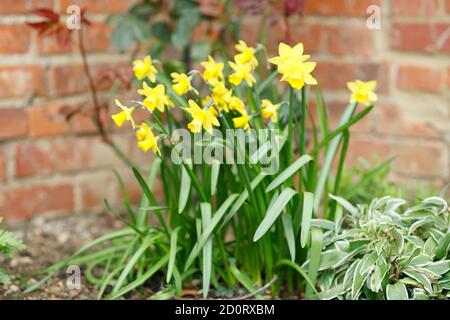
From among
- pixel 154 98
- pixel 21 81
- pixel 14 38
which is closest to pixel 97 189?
pixel 21 81

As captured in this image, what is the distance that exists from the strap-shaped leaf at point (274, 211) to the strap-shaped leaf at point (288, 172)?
25 mm

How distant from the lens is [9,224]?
2.10 meters

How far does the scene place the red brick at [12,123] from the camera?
2.05m

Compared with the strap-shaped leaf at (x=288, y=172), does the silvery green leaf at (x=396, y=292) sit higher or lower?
lower

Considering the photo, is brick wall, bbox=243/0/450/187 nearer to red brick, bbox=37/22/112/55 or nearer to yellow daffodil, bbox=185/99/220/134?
red brick, bbox=37/22/112/55

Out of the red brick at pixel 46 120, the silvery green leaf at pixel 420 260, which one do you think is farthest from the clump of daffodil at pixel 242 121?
the red brick at pixel 46 120

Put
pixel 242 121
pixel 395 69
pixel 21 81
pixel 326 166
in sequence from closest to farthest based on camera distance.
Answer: pixel 242 121 < pixel 326 166 < pixel 21 81 < pixel 395 69

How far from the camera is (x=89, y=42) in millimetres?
2137

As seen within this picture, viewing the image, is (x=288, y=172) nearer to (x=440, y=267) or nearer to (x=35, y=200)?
(x=440, y=267)

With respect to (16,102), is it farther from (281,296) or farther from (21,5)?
(281,296)

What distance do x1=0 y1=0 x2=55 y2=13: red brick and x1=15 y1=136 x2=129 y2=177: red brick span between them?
14.5 inches

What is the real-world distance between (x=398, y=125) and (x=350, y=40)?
0.29m

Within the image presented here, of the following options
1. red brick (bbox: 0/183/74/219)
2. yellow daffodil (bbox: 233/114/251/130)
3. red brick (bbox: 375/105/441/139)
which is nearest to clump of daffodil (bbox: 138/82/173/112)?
yellow daffodil (bbox: 233/114/251/130)

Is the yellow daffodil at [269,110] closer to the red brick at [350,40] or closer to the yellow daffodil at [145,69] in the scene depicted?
the yellow daffodil at [145,69]
